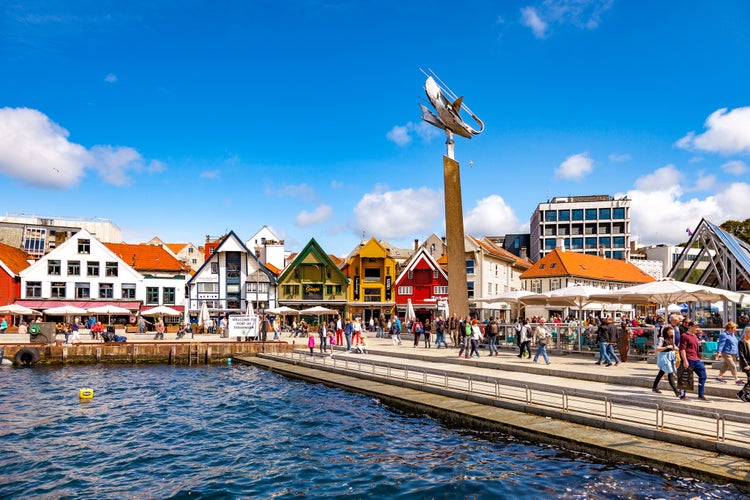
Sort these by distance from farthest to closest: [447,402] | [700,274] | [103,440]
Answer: [700,274] → [447,402] → [103,440]

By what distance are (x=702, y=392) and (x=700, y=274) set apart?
20.9 meters

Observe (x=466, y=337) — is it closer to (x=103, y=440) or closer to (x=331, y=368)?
(x=331, y=368)

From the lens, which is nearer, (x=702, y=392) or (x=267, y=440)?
(x=702, y=392)

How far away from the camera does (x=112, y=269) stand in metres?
63.0

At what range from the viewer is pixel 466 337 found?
1078 inches

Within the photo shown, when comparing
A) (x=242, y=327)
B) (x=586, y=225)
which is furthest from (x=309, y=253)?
(x=586, y=225)

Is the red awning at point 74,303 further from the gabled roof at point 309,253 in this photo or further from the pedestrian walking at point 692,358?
the pedestrian walking at point 692,358

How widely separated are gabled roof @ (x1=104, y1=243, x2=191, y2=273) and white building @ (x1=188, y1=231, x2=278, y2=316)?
6536 millimetres

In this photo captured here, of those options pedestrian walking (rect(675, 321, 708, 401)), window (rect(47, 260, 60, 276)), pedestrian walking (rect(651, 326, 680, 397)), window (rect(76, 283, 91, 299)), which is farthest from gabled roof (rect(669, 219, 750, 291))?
window (rect(47, 260, 60, 276))

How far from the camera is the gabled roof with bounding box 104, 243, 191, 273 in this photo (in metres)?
69.6

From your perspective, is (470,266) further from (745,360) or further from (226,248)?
(745,360)

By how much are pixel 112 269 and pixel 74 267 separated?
153 inches

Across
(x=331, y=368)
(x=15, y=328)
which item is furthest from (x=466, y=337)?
(x=15, y=328)

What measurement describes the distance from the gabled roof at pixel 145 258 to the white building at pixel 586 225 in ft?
216
